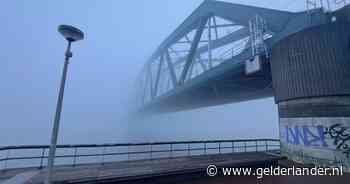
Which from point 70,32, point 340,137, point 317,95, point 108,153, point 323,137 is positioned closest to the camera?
point 70,32

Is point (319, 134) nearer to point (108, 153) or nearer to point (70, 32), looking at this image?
point (70, 32)

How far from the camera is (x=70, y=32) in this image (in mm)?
5293

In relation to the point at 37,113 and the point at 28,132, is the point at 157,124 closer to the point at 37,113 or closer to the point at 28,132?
the point at 28,132

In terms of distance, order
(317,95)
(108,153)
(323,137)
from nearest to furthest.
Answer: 1. (323,137)
2. (317,95)
3. (108,153)

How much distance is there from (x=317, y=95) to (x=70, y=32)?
9.52 m

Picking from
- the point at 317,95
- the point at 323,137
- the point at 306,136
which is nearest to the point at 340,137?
the point at 323,137

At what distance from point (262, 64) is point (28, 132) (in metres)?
66.9

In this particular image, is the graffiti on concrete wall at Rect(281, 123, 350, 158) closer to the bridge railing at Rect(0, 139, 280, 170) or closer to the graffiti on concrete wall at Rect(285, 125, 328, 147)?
the graffiti on concrete wall at Rect(285, 125, 328, 147)

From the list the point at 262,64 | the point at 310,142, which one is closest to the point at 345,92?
the point at 310,142

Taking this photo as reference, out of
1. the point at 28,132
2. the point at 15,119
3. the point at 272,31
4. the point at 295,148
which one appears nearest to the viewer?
the point at 295,148

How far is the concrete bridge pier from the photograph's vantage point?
7742mm

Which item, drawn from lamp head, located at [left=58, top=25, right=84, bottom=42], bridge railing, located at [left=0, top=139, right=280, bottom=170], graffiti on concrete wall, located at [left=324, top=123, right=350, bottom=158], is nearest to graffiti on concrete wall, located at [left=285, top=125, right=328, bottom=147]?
graffiti on concrete wall, located at [left=324, top=123, right=350, bottom=158]

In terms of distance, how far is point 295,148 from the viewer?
8.88m

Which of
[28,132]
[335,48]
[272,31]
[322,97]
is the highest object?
[272,31]
